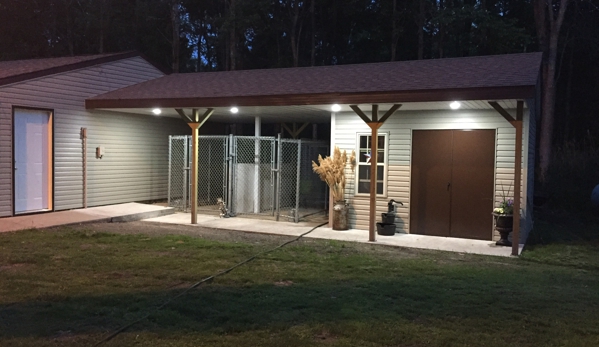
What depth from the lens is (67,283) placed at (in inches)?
227

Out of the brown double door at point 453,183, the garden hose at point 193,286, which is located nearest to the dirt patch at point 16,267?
the garden hose at point 193,286

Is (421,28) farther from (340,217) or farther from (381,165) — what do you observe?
(340,217)

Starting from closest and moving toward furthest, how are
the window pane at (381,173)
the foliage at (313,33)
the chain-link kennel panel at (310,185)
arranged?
the window pane at (381,173) → the chain-link kennel panel at (310,185) → the foliage at (313,33)

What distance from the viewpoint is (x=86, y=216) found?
10.8m

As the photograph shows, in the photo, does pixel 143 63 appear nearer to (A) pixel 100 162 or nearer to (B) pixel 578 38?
(A) pixel 100 162

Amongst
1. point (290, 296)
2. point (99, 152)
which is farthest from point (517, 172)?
point (99, 152)

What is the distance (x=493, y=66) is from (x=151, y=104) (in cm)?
701

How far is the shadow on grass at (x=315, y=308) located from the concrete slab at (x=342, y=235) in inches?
99.3

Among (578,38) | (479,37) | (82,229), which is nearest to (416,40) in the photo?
(479,37)

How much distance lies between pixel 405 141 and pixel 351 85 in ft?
5.16

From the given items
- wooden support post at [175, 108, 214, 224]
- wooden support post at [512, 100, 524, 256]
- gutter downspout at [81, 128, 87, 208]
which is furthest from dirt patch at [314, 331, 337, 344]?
gutter downspout at [81, 128, 87, 208]

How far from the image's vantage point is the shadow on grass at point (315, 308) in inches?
177

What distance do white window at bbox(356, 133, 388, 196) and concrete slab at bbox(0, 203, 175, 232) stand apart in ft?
15.5

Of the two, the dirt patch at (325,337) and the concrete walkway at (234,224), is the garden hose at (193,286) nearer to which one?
the concrete walkway at (234,224)
